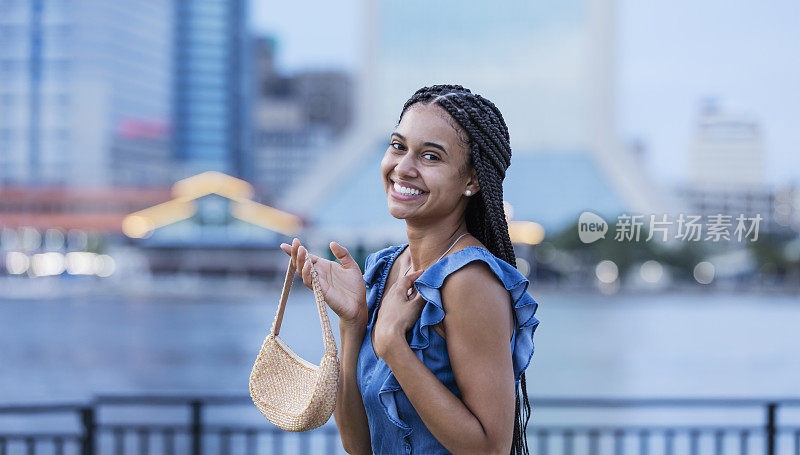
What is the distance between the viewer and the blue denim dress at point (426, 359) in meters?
1.30

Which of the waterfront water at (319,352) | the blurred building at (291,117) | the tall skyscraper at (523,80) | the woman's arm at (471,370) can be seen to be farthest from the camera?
the blurred building at (291,117)

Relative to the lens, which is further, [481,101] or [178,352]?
[178,352]

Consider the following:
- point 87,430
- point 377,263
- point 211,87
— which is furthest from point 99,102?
point 377,263

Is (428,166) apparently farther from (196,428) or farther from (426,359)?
(196,428)

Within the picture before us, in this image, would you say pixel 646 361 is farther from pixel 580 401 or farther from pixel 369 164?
pixel 369 164

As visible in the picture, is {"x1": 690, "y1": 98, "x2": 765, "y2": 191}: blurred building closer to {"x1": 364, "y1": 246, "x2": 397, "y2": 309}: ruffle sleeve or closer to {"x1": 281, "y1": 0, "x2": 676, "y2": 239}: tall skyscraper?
{"x1": 281, "y1": 0, "x2": 676, "y2": 239}: tall skyscraper

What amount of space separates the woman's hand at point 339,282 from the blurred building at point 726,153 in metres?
66.2

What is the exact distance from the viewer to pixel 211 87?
3949 inches

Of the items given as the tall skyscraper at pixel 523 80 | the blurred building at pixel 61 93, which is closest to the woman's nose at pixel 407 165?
the tall skyscraper at pixel 523 80

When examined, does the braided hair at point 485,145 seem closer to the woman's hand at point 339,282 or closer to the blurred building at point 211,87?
the woman's hand at point 339,282

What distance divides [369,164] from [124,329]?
32986 mm

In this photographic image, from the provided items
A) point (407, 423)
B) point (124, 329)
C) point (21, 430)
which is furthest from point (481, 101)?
point (124, 329)

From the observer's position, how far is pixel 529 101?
59344mm

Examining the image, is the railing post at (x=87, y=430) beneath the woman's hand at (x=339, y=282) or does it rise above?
beneath
